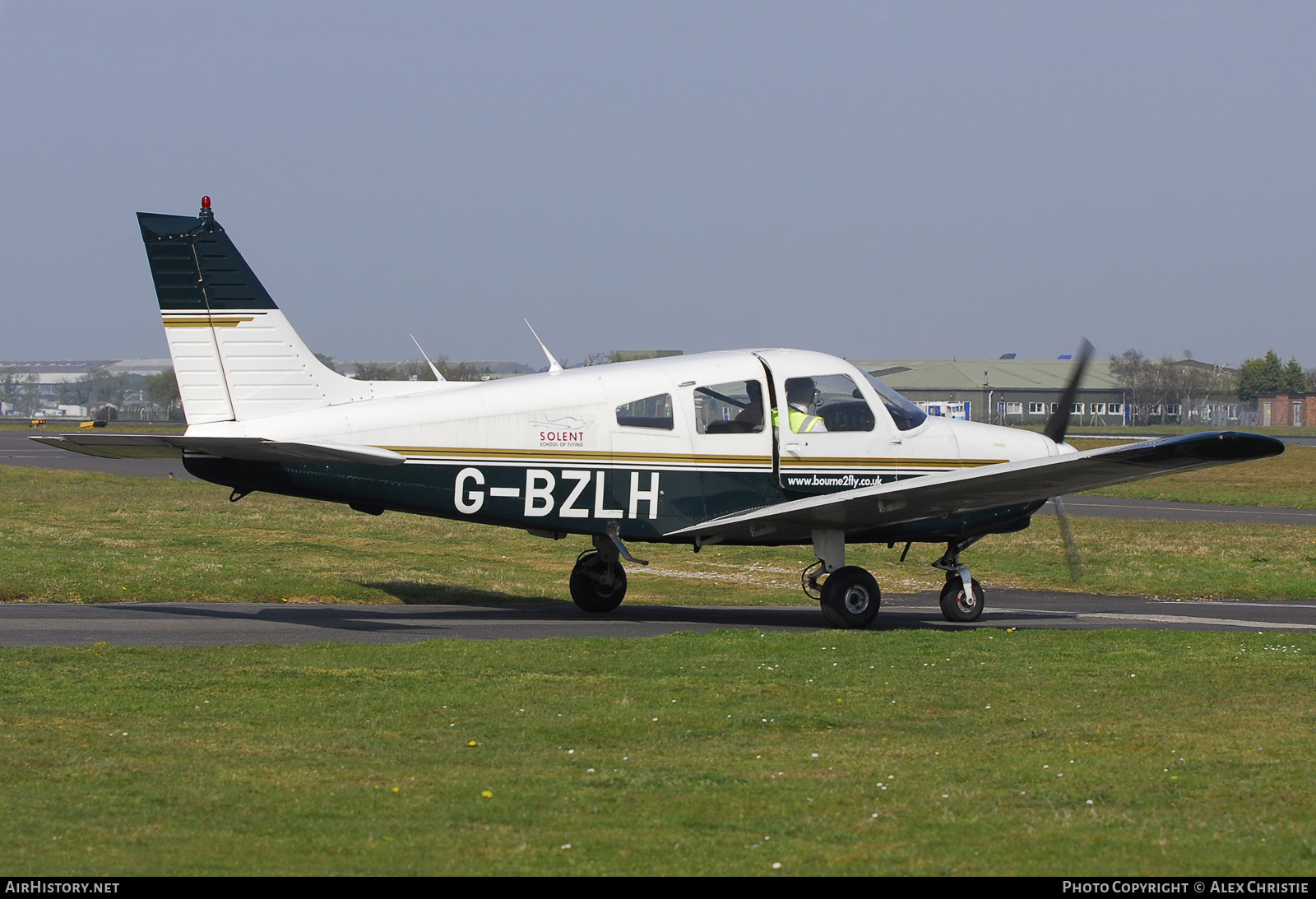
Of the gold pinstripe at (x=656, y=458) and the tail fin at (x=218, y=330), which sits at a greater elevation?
the tail fin at (x=218, y=330)

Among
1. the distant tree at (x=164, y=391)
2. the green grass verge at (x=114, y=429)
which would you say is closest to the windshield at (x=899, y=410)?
the green grass verge at (x=114, y=429)

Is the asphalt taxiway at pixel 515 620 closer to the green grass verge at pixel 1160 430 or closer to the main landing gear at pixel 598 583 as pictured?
the main landing gear at pixel 598 583

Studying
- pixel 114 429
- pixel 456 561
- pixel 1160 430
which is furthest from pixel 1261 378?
pixel 456 561

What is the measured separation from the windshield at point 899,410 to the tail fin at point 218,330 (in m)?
6.93

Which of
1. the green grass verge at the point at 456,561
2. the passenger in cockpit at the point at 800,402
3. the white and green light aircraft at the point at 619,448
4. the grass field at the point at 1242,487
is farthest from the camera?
the grass field at the point at 1242,487

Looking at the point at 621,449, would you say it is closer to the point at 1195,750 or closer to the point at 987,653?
the point at 987,653

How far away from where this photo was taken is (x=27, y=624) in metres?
14.1

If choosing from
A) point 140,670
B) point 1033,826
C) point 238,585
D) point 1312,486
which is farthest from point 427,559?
point 1312,486

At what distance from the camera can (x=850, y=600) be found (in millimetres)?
15320

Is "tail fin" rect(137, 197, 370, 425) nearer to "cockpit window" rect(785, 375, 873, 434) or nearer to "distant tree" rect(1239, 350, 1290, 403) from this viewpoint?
"cockpit window" rect(785, 375, 873, 434)

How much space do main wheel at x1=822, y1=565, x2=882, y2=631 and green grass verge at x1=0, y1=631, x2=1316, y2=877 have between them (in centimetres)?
241

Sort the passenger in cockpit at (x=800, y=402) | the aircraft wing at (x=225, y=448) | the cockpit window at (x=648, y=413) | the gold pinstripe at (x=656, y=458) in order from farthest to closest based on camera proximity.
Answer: the passenger in cockpit at (x=800, y=402)
the cockpit window at (x=648, y=413)
the gold pinstripe at (x=656, y=458)
the aircraft wing at (x=225, y=448)

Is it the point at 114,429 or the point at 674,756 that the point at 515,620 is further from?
the point at 114,429

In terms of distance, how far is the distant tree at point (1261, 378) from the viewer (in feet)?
438
